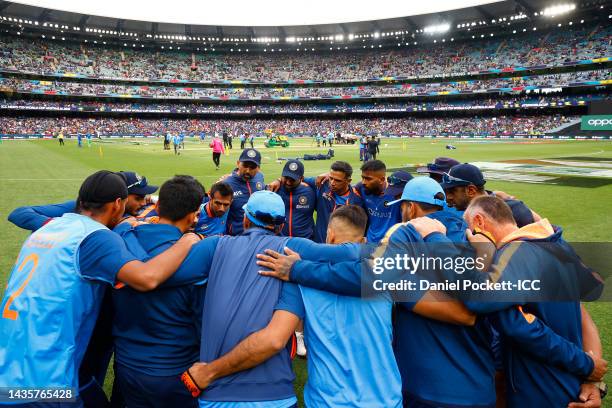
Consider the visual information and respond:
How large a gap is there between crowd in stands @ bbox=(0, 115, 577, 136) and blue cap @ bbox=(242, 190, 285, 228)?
225 ft

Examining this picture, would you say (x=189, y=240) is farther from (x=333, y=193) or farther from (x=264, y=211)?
(x=333, y=193)

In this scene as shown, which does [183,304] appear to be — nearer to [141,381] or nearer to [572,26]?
[141,381]

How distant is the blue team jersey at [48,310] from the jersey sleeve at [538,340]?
→ 255 cm

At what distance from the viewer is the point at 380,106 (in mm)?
82250

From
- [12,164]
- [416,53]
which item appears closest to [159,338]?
[12,164]

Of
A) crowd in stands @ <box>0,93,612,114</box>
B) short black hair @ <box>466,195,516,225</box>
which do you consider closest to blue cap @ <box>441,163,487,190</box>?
short black hair @ <box>466,195,516,225</box>

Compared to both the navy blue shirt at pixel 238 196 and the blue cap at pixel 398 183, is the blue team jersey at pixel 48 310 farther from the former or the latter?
the blue cap at pixel 398 183

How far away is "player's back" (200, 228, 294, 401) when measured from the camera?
7.57 feet

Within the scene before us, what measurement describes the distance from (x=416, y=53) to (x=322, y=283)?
92.3 meters

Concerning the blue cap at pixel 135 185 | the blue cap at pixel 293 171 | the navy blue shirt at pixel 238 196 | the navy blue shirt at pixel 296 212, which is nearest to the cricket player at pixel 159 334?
the blue cap at pixel 135 185

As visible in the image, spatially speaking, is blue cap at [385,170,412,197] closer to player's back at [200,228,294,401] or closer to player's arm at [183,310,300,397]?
player's back at [200,228,294,401]

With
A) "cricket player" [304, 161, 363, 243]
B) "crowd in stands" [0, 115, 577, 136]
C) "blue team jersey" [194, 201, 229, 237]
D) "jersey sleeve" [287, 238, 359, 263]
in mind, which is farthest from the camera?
"crowd in stands" [0, 115, 577, 136]

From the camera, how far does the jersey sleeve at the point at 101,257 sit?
2480 millimetres

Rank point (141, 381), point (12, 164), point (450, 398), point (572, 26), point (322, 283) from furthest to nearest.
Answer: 1. point (572, 26)
2. point (12, 164)
3. point (141, 381)
4. point (450, 398)
5. point (322, 283)
